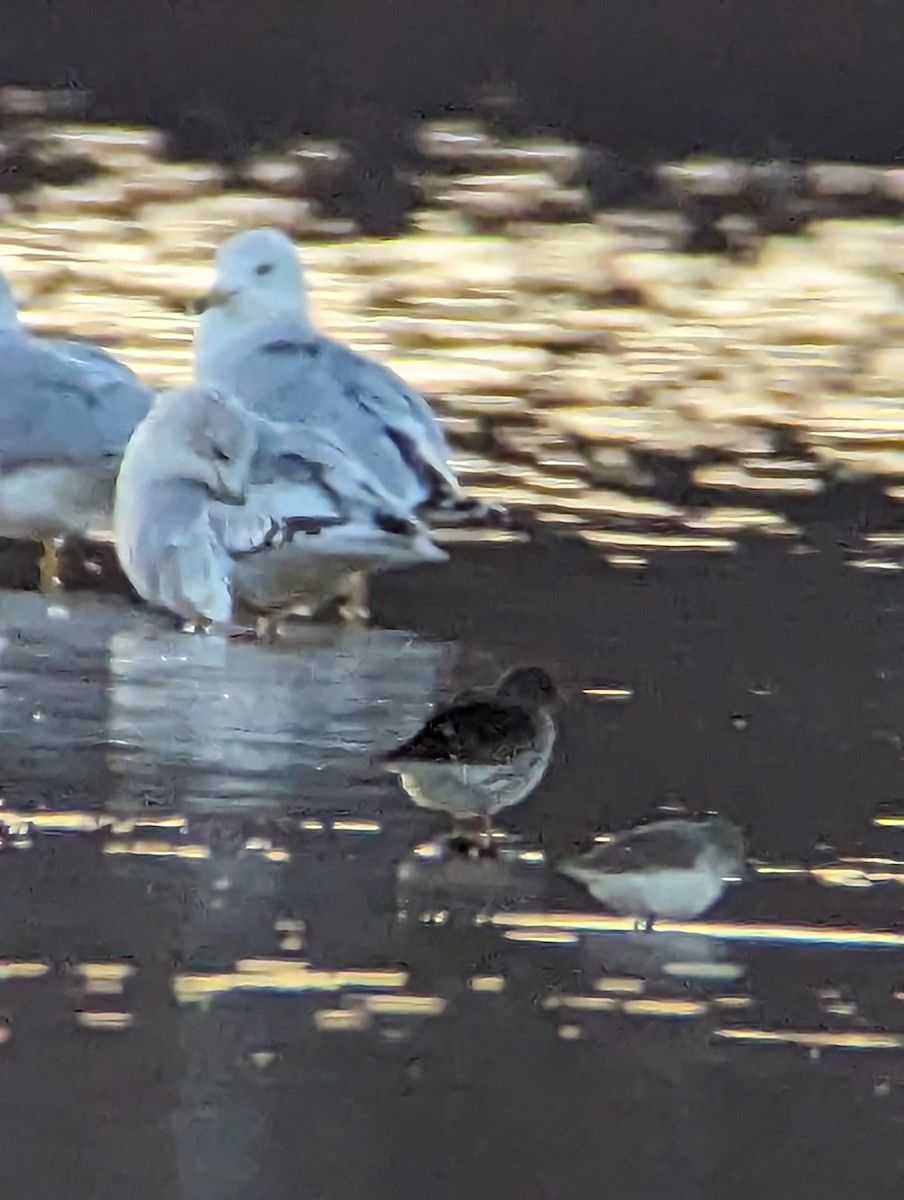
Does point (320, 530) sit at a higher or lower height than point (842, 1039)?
higher

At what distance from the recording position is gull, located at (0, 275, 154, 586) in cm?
101

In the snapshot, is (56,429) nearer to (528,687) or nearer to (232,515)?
(232,515)

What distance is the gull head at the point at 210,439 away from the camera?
100 cm

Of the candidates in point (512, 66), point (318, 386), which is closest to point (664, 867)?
point (318, 386)

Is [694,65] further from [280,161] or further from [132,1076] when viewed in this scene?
[132,1076]

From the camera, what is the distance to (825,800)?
1003 mm

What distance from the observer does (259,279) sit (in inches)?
39.7

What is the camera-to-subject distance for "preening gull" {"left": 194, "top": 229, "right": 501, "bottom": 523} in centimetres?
101

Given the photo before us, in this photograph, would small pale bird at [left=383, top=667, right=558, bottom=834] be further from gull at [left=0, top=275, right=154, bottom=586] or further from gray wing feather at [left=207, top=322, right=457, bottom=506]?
gull at [left=0, top=275, right=154, bottom=586]

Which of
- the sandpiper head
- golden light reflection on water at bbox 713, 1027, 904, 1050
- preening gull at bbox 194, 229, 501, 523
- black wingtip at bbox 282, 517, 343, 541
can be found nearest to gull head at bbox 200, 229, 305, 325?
preening gull at bbox 194, 229, 501, 523

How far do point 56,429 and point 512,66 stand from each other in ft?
1.18

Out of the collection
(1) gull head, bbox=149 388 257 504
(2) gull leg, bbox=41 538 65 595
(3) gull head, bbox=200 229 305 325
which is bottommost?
(2) gull leg, bbox=41 538 65 595

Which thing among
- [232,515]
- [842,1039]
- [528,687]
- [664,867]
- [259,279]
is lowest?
[842,1039]

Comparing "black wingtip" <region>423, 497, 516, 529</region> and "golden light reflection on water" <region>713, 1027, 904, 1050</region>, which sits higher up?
"black wingtip" <region>423, 497, 516, 529</region>
